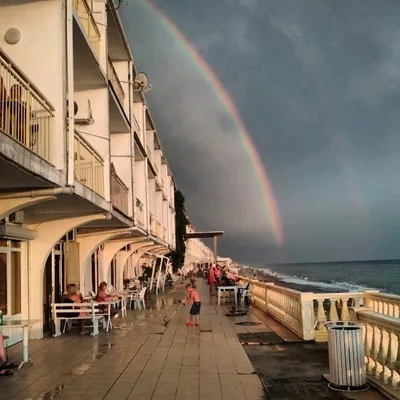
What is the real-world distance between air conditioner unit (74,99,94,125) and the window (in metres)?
3.16

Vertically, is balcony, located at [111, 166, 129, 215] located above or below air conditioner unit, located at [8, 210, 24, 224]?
above

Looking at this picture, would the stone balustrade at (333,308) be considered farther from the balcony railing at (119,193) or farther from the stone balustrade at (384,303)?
the balcony railing at (119,193)

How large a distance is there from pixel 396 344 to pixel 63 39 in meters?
6.89

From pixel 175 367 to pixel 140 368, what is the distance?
22.0 inches

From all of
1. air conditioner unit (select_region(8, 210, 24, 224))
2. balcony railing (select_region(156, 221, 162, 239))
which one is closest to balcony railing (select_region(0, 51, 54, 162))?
air conditioner unit (select_region(8, 210, 24, 224))

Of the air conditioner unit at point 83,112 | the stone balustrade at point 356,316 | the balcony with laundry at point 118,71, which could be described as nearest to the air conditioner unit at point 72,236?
the balcony with laundry at point 118,71

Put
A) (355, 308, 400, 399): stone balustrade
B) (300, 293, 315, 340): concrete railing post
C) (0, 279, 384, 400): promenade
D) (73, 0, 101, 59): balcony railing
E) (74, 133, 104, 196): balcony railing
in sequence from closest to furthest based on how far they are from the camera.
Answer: (355, 308, 400, 399): stone balustrade, (0, 279, 384, 400): promenade, (74, 133, 104, 196): balcony railing, (300, 293, 315, 340): concrete railing post, (73, 0, 101, 59): balcony railing

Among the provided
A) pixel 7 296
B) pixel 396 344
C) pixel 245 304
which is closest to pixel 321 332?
pixel 396 344

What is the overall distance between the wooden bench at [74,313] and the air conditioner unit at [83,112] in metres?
4.31

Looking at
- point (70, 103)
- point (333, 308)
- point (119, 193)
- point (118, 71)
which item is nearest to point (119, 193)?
point (119, 193)

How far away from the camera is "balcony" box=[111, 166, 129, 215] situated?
13788mm

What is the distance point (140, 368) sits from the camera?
28.1 ft

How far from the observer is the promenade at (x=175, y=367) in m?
6.99

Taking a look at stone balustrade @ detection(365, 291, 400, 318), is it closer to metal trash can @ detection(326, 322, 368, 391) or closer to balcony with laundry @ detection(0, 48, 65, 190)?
metal trash can @ detection(326, 322, 368, 391)
